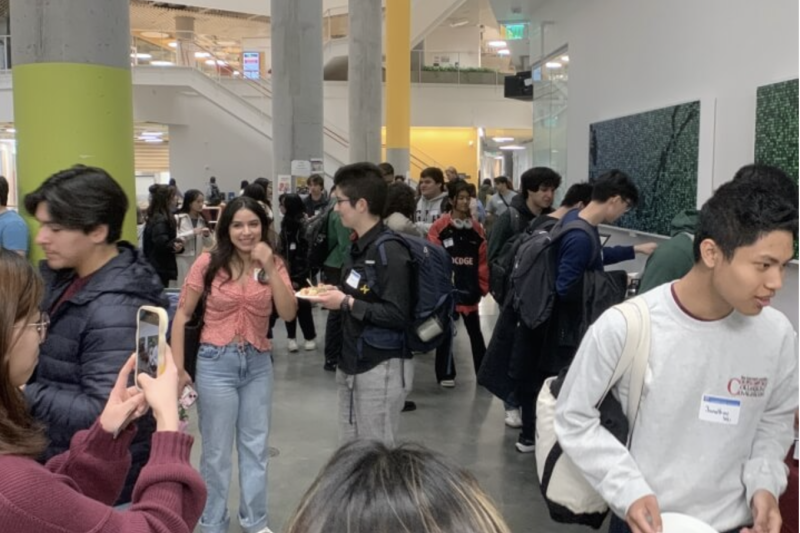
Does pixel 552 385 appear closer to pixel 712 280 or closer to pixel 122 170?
pixel 712 280

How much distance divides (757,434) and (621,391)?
0.37 meters

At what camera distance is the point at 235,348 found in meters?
3.29

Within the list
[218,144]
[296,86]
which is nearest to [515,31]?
[296,86]

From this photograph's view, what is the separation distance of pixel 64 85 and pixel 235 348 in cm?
154

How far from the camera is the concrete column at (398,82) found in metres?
16.8

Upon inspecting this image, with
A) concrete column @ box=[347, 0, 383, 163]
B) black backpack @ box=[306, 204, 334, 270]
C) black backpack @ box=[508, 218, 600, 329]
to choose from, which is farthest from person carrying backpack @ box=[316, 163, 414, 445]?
concrete column @ box=[347, 0, 383, 163]

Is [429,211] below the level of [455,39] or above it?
below

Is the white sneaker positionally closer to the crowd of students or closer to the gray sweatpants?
the crowd of students

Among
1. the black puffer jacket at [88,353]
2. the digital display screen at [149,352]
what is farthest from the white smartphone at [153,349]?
the black puffer jacket at [88,353]

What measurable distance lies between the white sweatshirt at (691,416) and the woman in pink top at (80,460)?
3.16 ft

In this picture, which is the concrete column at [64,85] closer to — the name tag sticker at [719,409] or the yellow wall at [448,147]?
the name tag sticker at [719,409]

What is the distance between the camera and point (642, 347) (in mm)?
1807

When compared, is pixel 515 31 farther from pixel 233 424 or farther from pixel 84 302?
pixel 84 302

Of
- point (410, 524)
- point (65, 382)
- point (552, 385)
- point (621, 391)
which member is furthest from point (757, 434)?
point (65, 382)
